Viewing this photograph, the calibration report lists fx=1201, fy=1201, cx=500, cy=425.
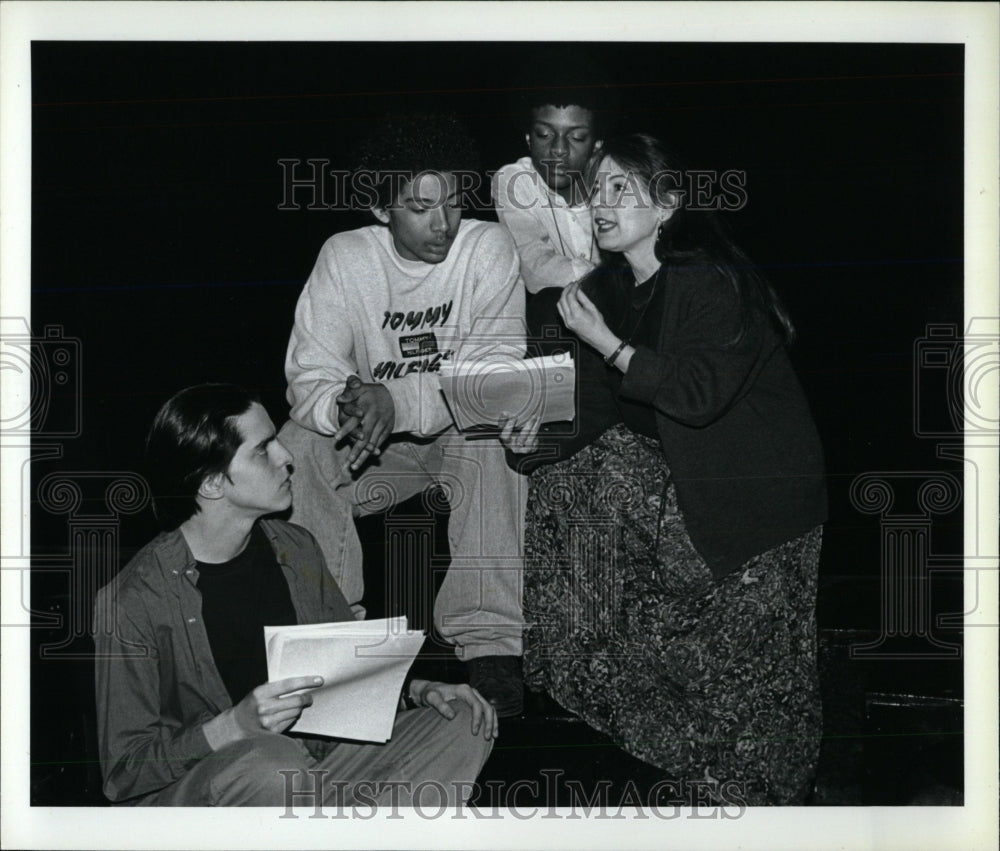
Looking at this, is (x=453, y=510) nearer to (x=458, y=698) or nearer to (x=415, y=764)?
(x=458, y=698)

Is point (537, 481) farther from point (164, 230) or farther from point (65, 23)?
point (65, 23)

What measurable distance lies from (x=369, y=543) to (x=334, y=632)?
0.72 feet

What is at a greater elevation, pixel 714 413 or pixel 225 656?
pixel 714 413

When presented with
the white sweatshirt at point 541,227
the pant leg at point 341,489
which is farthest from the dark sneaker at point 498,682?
the white sweatshirt at point 541,227

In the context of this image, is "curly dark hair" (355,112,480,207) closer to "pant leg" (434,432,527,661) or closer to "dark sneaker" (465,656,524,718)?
"pant leg" (434,432,527,661)

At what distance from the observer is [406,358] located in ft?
9.27

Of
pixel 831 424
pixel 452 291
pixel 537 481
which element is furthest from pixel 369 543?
pixel 831 424

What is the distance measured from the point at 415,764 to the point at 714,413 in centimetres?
108

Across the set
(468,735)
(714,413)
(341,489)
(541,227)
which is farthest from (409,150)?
(468,735)

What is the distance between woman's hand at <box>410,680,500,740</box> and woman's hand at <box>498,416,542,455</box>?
570 millimetres

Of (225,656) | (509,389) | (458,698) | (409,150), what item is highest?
(409,150)

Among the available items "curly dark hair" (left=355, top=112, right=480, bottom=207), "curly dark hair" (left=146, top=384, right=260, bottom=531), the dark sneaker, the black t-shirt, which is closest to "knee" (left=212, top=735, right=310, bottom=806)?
the black t-shirt

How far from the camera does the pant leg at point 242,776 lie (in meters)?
2.76

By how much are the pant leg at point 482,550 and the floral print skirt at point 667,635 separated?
5 cm
